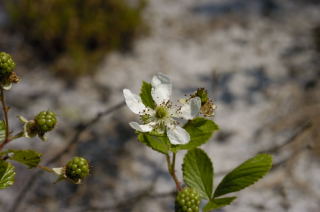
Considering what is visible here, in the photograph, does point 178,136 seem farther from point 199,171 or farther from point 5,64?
point 5,64

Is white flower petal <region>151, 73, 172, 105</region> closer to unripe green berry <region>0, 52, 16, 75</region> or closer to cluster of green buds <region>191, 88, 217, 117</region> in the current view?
cluster of green buds <region>191, 88, 217, 117</region>

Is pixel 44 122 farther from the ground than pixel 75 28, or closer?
closer

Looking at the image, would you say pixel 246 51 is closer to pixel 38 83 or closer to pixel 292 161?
pixel 292 161

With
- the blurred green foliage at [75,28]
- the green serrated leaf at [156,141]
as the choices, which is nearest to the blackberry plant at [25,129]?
the green serrated leaf at [156,141]

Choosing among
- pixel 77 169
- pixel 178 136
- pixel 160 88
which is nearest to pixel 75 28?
pixel 160 88

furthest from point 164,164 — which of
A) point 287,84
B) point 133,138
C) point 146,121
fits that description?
point 146,121
